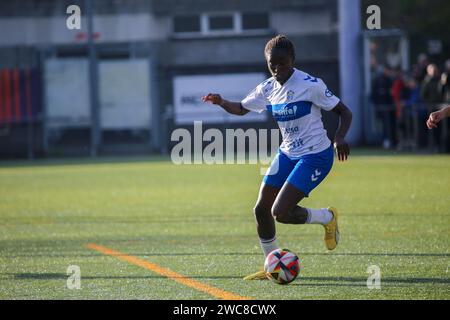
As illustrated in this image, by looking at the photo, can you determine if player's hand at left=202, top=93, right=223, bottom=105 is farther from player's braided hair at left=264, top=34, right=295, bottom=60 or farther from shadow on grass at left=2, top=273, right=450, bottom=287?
shadow on grass at left=2, top=273, right=450, bottom=287

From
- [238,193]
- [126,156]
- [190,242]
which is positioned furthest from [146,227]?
[126,156]

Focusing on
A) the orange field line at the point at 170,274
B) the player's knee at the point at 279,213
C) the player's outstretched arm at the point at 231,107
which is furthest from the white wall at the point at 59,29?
the player's knee at the point at 279,213

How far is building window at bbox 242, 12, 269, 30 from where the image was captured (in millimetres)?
33438

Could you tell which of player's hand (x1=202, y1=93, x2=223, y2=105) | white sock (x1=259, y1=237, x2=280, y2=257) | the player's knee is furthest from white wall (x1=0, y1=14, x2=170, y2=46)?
the player's knee

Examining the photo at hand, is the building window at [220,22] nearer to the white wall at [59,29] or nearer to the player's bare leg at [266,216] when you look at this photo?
the white wall at [59,29]

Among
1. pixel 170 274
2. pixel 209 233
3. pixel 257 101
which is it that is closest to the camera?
pixel 170 274

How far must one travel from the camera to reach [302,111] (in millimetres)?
8602

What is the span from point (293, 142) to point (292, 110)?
29cm

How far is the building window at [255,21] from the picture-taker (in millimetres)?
33438

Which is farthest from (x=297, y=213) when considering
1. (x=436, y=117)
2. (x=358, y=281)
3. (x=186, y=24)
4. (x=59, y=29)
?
(x=186, y=24)

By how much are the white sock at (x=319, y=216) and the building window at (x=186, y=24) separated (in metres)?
25.0

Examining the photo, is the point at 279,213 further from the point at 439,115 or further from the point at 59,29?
the point at 59,29

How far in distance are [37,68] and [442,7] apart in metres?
15.2
